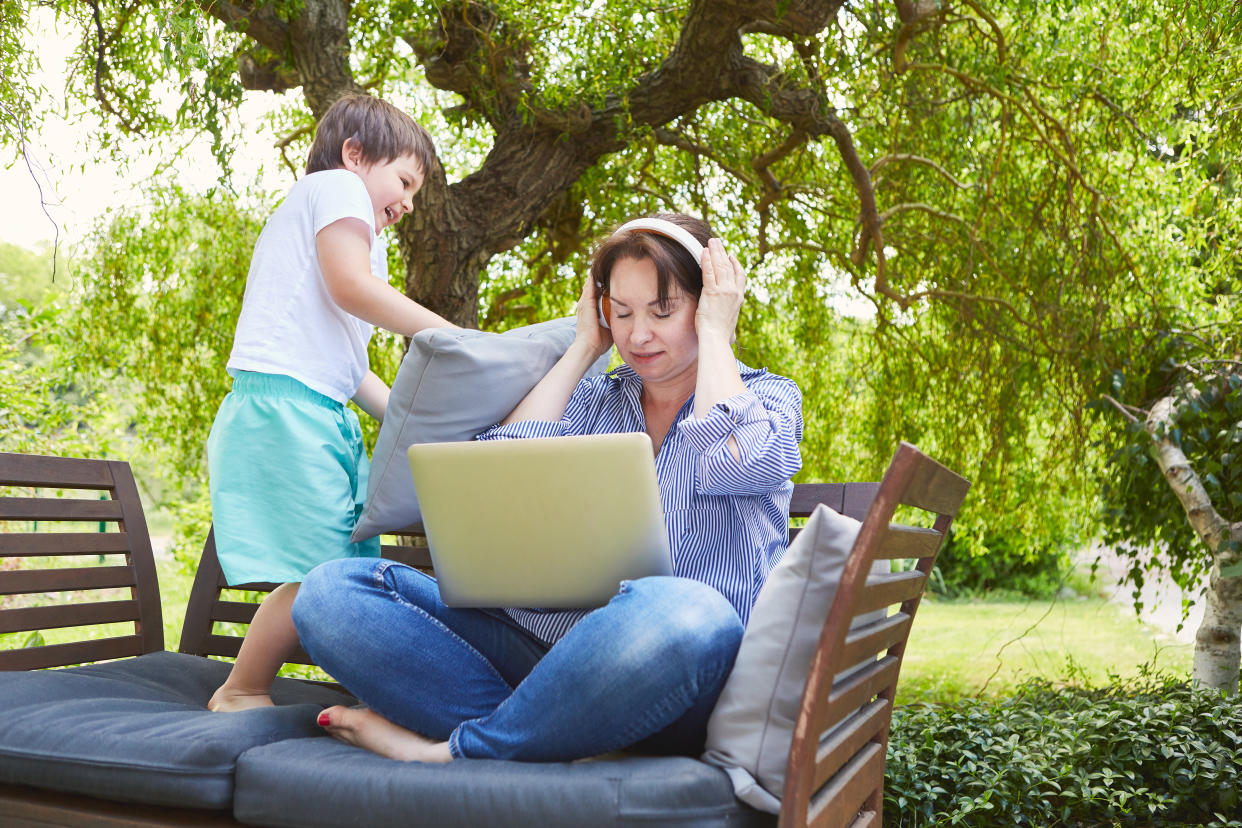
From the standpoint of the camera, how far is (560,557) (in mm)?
1466

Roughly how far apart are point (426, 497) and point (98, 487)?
1442 millimetres

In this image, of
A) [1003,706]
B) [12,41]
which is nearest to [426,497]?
[12,41]

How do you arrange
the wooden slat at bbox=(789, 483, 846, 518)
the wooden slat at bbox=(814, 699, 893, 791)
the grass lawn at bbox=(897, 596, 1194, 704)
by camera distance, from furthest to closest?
the grass lawn at bbox=(897, 596, 1194, 704) → the wooden slat at bbox=(789, 483, 846, 518) → the wooden slat at bbox=(814, 699, 893, 791)

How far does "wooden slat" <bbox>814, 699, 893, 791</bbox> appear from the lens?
4.17 feet

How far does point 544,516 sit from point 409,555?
3.63 feet

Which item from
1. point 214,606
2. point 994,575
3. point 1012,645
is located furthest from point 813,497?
point 994,575

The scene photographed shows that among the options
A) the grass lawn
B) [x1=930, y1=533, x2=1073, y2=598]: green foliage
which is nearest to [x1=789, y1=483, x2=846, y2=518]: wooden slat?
the grass lawn

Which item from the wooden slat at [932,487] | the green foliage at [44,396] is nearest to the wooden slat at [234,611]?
the wooden slat at [932,487]

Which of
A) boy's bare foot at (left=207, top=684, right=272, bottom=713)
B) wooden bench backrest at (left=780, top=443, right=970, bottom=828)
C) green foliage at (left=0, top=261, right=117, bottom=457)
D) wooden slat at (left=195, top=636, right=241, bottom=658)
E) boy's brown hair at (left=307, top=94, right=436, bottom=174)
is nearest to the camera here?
wooden bench backrest at (left=780, top=443, right=970, bottom=828)

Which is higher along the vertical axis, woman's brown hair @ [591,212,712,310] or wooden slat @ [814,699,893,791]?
woman's brown hair @ [591,212,712,310]

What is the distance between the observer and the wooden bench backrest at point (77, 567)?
2.28m

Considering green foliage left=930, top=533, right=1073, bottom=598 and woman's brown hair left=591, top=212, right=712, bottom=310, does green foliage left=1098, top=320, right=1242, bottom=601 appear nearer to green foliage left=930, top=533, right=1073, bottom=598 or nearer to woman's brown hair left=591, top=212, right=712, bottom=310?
woman's brown hair left=591, top=212, right=712, bottom=310

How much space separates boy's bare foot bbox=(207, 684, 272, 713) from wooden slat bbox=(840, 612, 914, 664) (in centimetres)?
110

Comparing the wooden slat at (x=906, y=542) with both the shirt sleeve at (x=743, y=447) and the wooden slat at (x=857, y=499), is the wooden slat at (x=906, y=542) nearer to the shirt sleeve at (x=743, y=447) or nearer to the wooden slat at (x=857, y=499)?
the shirt sleeve at (x=743, y=447)
